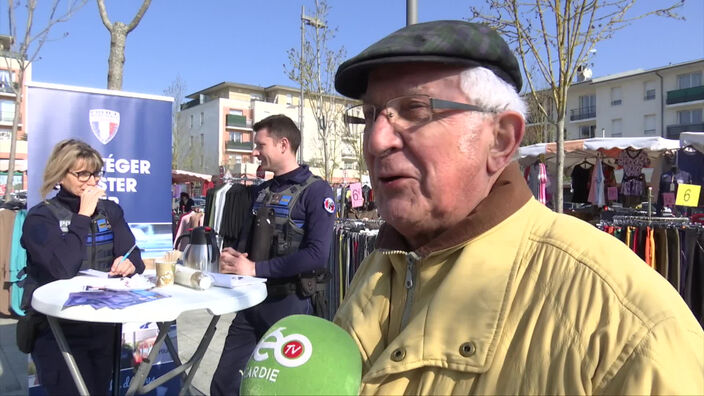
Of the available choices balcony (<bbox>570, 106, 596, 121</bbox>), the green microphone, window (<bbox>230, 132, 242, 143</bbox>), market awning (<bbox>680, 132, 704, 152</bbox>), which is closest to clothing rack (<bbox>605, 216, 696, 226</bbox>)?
market awning (<bbox>680, 132, 704, 152</bbox>)

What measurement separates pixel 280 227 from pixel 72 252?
1206 millimetres

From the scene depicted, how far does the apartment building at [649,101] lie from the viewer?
121 feet

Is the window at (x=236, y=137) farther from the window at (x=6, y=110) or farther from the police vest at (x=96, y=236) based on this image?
the police vest at (x=96, y=236)

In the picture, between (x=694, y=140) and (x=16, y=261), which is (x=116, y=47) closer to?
(x=16, y=261)

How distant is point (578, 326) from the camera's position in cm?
85

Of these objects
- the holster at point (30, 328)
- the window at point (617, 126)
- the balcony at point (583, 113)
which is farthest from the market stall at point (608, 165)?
the balcony at point (583, 113)

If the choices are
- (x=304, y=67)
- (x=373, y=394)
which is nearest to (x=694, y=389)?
(x=373, y=394)

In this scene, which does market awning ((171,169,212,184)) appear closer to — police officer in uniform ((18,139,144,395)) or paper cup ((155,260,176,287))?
police officer in uniform ((18,139,144,395))

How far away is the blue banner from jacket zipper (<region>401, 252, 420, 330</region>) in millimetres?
3525

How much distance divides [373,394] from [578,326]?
0.44 m

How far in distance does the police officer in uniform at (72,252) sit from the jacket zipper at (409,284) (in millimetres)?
2286

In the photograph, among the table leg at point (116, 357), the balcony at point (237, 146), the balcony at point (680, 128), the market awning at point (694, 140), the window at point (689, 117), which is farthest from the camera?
the balcony at point (237, 146)

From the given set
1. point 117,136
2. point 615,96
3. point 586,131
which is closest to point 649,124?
point 615,96

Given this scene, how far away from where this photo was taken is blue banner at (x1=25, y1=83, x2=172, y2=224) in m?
→ 3.73
